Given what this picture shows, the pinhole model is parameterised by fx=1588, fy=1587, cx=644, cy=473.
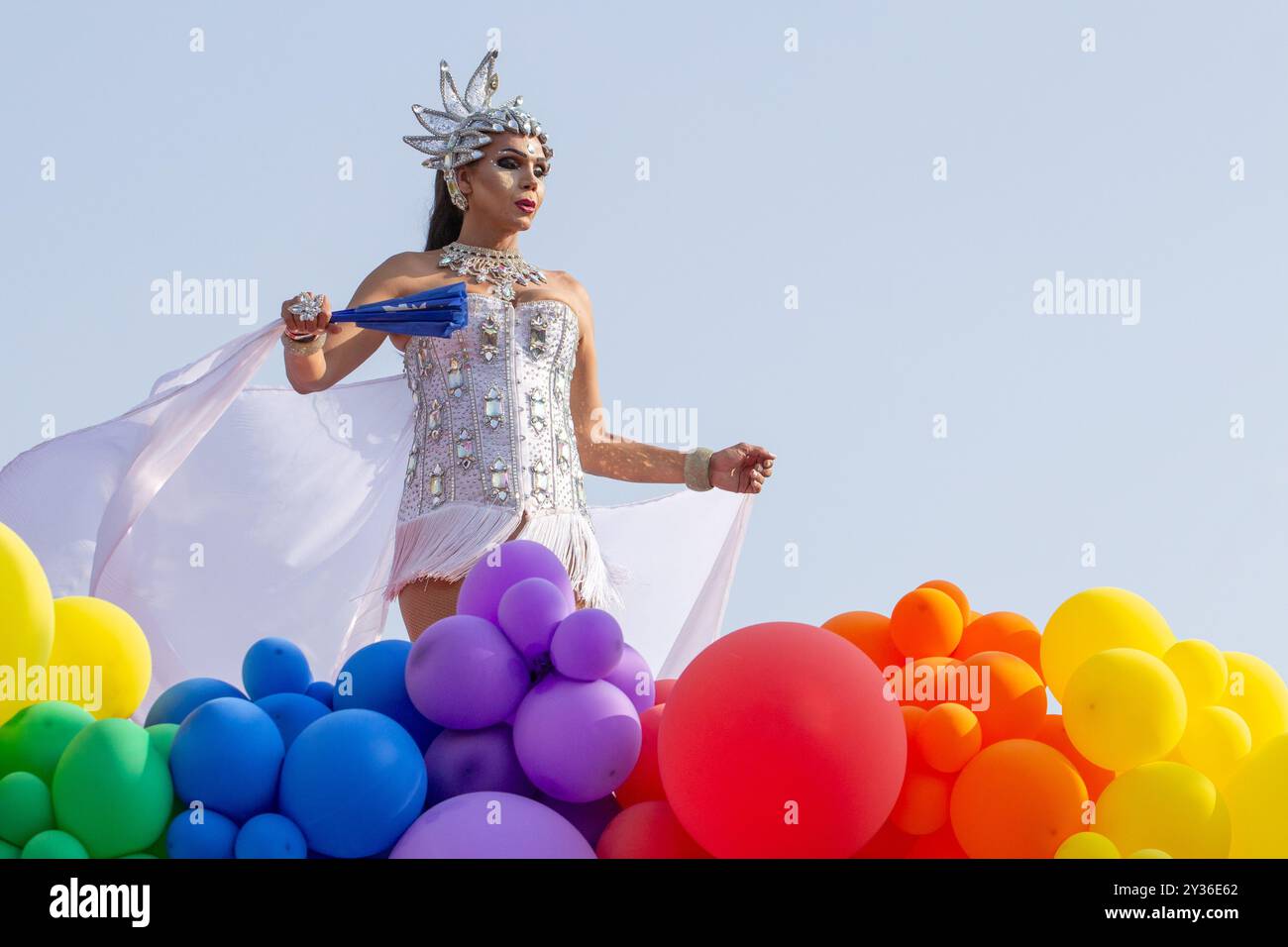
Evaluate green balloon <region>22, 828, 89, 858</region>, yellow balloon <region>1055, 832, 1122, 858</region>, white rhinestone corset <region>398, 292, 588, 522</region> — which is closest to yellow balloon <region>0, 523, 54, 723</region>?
green balloon <region>22, 828, 89, 858</region>

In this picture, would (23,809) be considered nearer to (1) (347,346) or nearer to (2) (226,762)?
(2) (226,762)

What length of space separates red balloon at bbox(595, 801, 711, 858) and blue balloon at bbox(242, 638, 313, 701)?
2.92ft

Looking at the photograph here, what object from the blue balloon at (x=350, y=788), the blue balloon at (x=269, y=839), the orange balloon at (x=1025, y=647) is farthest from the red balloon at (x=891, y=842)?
the blue balloon at (x=269, y=839)

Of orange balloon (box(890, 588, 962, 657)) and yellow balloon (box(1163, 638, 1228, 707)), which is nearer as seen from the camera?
yellow balloon (box(1163, 638, 1228, 707))

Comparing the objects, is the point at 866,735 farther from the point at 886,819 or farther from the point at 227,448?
the point at 227,448

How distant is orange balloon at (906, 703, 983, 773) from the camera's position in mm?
2924

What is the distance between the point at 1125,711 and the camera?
288 centimetres

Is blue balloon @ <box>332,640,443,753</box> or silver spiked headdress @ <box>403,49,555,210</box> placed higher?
silver spiked headdress @ <box>403,49,555,210</box>

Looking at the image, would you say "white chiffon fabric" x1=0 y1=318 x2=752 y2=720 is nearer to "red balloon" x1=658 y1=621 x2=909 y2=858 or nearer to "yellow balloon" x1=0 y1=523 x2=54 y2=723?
"yellow balloon" x1=0 y1=523 x2=54 y2=723

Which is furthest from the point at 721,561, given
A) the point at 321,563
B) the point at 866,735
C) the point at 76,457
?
the point at 866,735

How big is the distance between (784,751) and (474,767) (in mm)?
641

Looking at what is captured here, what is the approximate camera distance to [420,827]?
2.76 m

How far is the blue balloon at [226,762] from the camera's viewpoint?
9.17 ft

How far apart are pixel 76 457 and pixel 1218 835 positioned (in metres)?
2.82
